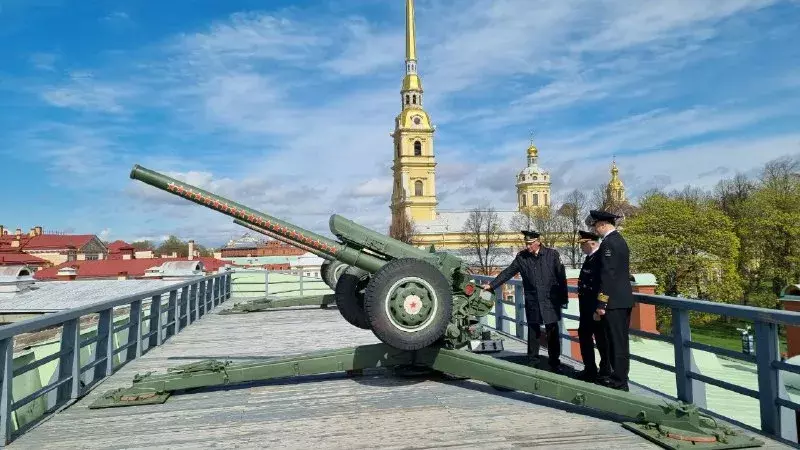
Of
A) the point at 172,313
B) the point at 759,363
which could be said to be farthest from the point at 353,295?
the point at 172,313

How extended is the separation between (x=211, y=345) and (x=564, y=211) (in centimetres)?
6225

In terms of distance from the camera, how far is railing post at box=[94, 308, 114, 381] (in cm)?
726

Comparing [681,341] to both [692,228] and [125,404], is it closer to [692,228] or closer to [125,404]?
[125,404]

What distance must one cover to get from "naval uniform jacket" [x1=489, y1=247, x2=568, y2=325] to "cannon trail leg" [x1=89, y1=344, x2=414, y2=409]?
1.42 m

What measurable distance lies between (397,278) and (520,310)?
180 inches

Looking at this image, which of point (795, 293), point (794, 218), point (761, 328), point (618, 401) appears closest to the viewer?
point (761, 328)

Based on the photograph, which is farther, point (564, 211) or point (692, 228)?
point (564, 211)

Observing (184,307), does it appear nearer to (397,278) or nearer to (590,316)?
(397,278)

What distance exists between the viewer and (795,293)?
1506cm

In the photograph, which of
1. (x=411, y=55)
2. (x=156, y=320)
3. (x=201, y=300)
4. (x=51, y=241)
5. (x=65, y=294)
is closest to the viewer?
(x=156, y=320)

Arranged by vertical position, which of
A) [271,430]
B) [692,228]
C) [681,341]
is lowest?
[271,430]

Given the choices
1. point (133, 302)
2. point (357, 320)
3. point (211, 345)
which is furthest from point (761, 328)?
point (211, 345)

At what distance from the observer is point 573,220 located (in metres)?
64.2

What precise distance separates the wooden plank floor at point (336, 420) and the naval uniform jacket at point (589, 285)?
97cm
